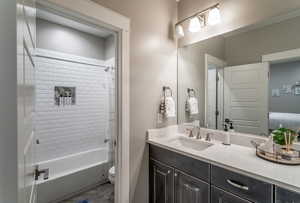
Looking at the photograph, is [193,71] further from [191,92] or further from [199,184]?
[199,184]

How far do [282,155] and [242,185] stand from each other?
40cm

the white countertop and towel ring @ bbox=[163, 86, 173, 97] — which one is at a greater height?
towel ring @ bbox=[163, 86, 173, 97]

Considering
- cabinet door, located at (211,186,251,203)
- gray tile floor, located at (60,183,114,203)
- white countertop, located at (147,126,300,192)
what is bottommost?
gray tile floor, located at (60,183,114,203)

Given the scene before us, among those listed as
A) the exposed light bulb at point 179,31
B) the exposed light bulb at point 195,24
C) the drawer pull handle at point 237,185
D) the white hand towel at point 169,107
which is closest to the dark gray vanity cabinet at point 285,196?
the drawer pull handle at point 237,185

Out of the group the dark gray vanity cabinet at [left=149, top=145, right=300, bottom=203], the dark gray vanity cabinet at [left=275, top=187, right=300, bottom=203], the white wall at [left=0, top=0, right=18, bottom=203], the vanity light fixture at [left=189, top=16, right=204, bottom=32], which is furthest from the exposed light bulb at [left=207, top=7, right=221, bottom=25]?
the white wall at [left=0, top=0, right=18, bottom=203]

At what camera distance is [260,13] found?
1.44 m

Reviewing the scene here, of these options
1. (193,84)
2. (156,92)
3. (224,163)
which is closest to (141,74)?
(156,92)

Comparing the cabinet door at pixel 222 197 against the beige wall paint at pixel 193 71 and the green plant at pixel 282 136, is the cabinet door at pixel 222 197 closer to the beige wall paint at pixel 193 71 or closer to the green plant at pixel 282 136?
the green plant at pixel 282 136

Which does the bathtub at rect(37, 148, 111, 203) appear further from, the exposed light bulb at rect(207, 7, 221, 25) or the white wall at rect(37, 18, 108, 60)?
the exposed light bulb at rect(207, 7, 221, 25)

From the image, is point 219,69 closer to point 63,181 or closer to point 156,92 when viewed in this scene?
point 156,92

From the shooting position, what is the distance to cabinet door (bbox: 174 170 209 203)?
1.31 m

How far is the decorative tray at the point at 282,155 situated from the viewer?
1.13m

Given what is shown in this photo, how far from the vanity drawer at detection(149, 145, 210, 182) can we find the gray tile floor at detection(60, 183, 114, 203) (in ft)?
3.44

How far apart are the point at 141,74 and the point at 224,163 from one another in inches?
45.6
